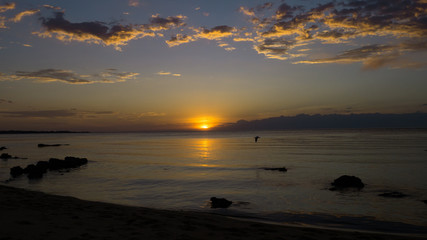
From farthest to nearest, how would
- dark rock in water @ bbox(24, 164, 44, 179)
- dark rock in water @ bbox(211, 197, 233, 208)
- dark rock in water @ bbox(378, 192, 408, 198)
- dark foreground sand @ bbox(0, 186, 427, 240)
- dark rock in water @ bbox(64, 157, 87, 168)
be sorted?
dark rock in water @ bbox(64, 157, 87, 168) → dark rock in water @ bbox(24, 164, 44, 179) → dark rock in water @ bbox(378, 192, 408, 198) → dark rock in water @ bbox(211, 197, 233, 208) → dark foreground sand @ bbox(0, 186, 427, 240)

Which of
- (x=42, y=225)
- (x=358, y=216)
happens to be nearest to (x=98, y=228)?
(x=42, y=225)

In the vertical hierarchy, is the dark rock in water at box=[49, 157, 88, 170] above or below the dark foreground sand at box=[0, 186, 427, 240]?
below

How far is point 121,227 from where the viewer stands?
10.6 meters

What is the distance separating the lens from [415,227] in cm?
1347

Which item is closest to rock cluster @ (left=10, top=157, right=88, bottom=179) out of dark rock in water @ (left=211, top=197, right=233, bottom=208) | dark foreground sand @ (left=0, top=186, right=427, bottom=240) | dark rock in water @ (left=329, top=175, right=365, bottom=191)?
dark foreground sand @ (left=0, top=186, right=427, bottom=240)

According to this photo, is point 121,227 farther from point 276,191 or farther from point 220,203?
point 276,191

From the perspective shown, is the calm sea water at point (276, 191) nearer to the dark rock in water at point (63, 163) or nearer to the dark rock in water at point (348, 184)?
the dark rock in water at point (348, 184)

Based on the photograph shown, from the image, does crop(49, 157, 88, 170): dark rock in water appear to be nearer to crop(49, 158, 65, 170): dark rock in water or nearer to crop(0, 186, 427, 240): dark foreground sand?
crop(49, 158, 65, 170): dark rock in water

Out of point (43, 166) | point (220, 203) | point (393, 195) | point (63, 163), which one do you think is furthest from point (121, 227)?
point (63, 163)

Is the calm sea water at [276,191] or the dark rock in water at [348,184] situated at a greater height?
the dark rock in water at [348,184]

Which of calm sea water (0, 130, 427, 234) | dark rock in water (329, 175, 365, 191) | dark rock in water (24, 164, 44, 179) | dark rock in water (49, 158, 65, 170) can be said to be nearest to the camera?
calm sea water (0, 130, 427, 234)

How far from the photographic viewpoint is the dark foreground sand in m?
9.40

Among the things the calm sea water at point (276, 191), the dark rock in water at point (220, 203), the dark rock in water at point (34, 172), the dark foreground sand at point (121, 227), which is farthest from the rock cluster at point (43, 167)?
the dark rock in water at point (220, 203)

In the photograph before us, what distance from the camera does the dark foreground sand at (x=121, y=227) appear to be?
940cm
